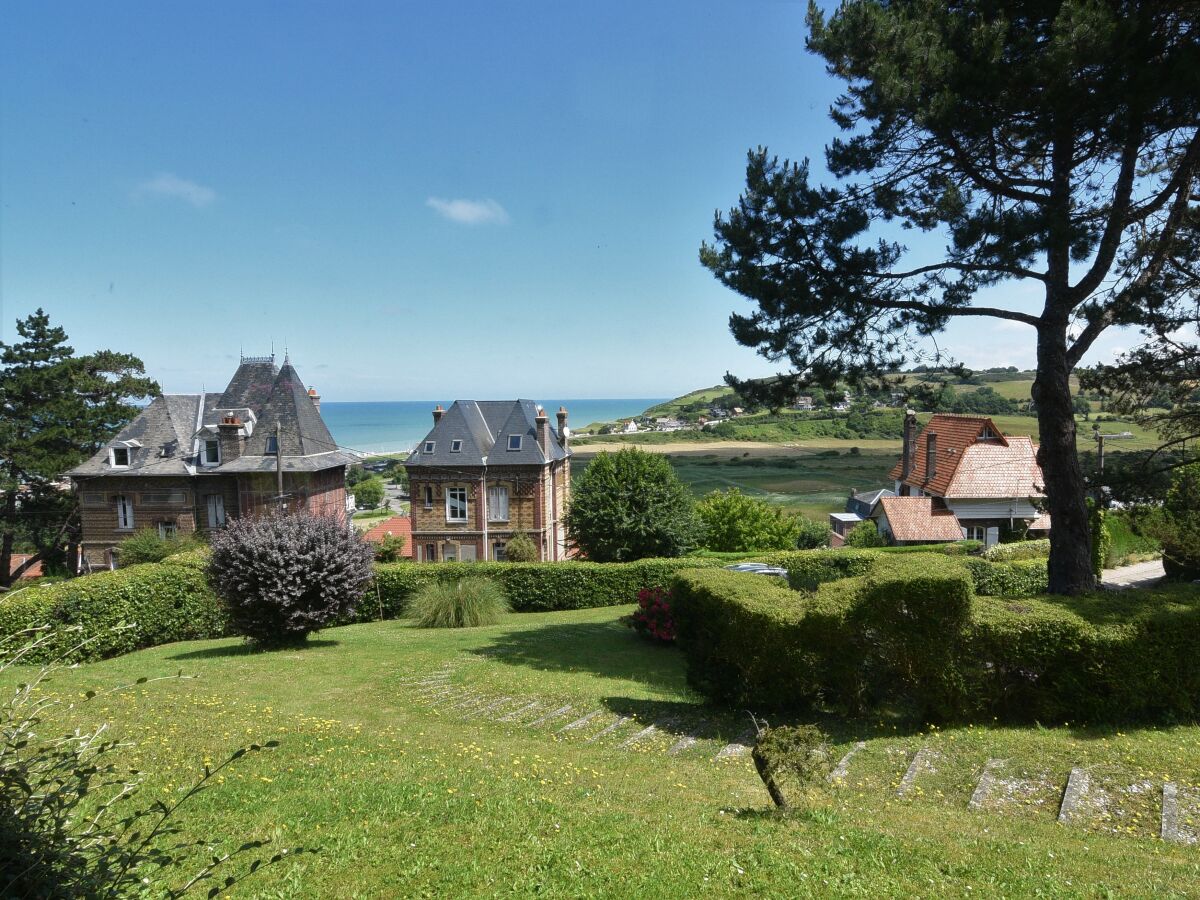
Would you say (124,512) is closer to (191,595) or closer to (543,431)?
(191,595)

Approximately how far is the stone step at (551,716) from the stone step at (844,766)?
3.88 m

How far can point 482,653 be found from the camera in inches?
571

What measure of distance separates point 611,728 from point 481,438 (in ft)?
86.0

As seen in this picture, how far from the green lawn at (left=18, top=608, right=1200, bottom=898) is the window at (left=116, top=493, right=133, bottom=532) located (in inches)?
906

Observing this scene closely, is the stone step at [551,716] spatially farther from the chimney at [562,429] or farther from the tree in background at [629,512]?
the chimney at [562,429]

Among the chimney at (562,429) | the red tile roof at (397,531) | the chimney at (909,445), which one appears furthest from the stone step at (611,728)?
the chimney at (909,445)

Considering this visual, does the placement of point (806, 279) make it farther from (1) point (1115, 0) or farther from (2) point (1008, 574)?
(2) point (1008, 574)

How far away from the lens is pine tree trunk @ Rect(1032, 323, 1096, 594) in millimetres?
12578

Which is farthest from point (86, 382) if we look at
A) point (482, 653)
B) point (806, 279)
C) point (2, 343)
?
point (806, 279)

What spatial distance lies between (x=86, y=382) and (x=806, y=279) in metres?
41.7

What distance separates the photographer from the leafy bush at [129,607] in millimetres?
15125

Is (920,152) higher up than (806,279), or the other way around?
(920,152)

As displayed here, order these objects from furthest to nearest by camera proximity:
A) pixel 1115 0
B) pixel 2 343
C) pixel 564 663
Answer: pixel 2 343, pixel 564 663, pixel 1115 0

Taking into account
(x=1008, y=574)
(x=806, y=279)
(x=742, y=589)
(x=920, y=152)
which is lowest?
(x=1008, y=574)
